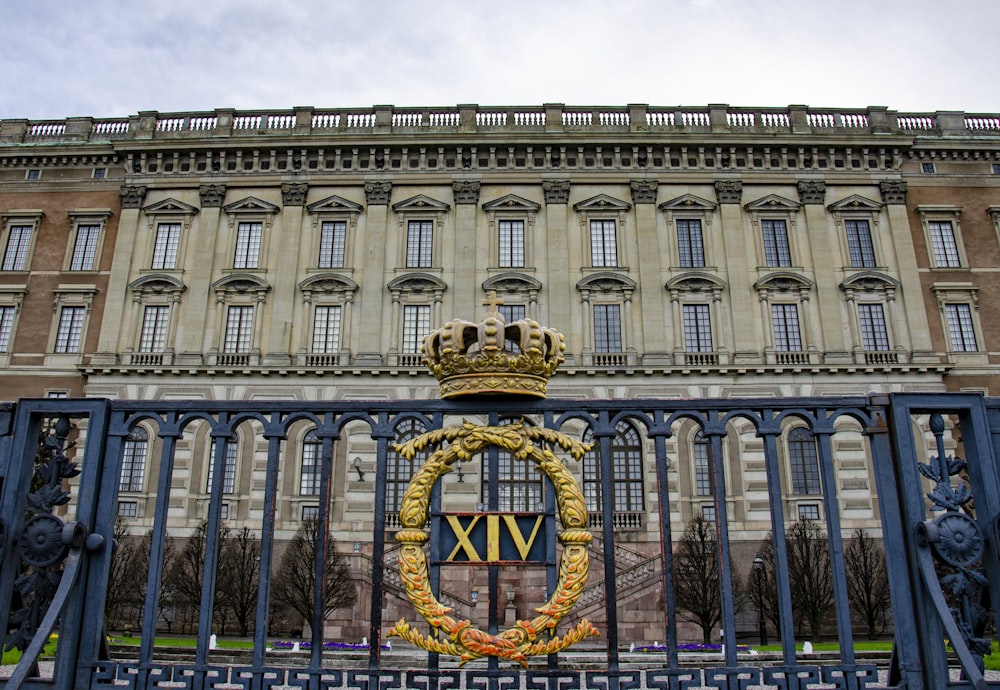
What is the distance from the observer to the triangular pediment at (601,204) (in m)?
39.5

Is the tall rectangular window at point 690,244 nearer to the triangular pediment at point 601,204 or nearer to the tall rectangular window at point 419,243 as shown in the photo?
the triangular pediment at point 601,204

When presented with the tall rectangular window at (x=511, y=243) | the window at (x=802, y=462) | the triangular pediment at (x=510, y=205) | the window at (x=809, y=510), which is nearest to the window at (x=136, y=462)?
the tall rectangular window at (x=511, y=243)

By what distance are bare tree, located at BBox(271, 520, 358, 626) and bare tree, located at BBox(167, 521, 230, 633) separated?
7.06 feet

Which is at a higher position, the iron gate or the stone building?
the stone building

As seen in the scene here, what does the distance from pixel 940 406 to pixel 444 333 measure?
4567mm

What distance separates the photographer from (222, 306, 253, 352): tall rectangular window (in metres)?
37.5

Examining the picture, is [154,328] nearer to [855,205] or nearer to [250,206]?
[250,206]

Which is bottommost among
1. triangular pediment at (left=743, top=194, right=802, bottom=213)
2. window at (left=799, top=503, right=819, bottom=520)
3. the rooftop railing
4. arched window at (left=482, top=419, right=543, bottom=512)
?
window at (left=799, top=503, right=819, bottom=520)

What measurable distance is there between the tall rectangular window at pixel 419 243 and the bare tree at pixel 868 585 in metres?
23.9

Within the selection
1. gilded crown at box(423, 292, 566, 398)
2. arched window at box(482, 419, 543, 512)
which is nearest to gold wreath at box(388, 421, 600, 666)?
gilded crown at box(423, 292, 566, 398)

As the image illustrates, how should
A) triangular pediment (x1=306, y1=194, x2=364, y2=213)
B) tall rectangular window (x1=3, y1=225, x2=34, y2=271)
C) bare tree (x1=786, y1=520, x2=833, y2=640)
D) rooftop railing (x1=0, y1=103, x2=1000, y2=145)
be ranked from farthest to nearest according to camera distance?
rooftop railing (x1=0, y1=103, x2=1000, y2=145) → tall rectangular window (x1=3, y1=225, x2=34, y2=271) → triangular pediment (x1=306, y1=194, x2=364, y2=213) → bare tree (x1=786, y1=520, x2=833, y2=640)

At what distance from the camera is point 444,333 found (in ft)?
22.9

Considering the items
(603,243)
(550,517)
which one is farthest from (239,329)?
(550,517)

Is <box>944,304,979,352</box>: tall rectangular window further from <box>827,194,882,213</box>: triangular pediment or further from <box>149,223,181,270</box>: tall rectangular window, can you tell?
<box>149,223,181,270</box>: tall rectangular window
